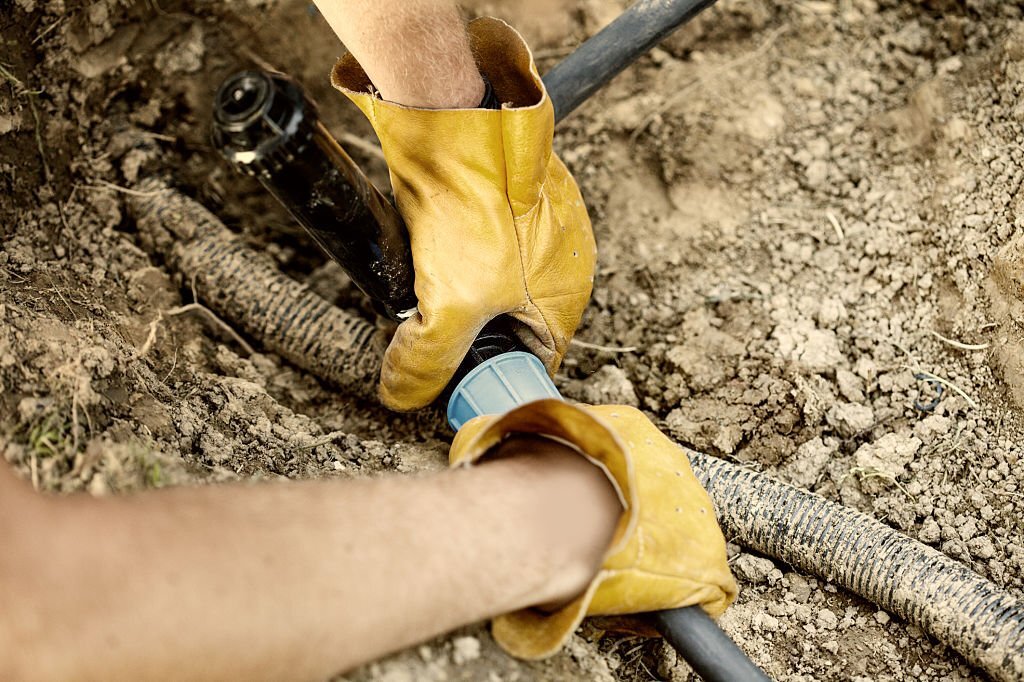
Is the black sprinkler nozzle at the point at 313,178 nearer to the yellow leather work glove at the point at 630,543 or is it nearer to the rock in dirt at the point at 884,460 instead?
the yellow leather work glove at the point at 630,543

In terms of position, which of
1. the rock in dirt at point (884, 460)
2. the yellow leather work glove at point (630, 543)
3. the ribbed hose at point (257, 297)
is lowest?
the rock in dirt at point (884, 460)

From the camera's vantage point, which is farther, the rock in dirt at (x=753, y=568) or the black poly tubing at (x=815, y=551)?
the rock in dirt at (x=753, y=568)

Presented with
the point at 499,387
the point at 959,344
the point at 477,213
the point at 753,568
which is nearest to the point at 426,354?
the point at 499,387

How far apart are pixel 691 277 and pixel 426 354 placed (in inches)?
27.2

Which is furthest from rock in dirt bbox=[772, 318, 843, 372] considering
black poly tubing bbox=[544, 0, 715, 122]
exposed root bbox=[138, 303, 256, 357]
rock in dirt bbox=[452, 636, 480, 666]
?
exposed root bbox=[138, 303, 256, 357]

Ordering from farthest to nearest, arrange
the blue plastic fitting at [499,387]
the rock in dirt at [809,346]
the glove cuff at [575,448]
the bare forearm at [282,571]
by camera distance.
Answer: the rock in dirt at [809,346] < the blue plastic fitting at [499,387] < the glove cuff at [575,448] < the bare forearm at [282,571]

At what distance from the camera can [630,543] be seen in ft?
3.35

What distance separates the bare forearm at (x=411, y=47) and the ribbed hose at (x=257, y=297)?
0.54 metres

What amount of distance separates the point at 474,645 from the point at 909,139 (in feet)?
4.78

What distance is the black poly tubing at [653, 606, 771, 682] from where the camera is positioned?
1.05 metres

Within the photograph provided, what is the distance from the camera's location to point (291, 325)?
64.5 inches

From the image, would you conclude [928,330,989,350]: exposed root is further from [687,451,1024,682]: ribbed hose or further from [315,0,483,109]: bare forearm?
[315,0,483,109]: bare forearm

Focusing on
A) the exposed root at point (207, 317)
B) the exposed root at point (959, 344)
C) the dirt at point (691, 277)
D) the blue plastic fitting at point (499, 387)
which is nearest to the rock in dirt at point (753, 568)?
the dirt at point (691, 277)

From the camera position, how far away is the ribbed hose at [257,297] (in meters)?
1.62
